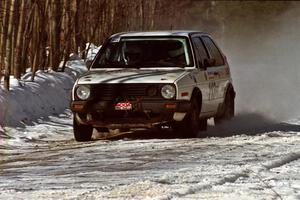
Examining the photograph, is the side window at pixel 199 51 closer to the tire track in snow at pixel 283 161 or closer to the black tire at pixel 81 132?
the black tire at pixel 81 132

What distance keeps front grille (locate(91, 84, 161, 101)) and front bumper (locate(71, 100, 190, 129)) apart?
0.09 metres

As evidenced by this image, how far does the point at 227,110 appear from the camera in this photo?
15086 millimetres

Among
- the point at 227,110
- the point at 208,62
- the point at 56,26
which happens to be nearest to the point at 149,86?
the point at 208,62

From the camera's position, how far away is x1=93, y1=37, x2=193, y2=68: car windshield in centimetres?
1335

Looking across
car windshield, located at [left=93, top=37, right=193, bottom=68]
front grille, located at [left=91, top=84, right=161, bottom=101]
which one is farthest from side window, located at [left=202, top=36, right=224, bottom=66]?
front grille, located at [left=91, top=84, right=161, bottom=101]

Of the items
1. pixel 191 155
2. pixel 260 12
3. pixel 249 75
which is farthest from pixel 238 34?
pixel 191 155

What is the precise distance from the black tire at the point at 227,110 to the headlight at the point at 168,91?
2.36m

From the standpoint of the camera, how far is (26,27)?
60.1ft

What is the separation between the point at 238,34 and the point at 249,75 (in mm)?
38932

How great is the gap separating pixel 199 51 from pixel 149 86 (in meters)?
1.72

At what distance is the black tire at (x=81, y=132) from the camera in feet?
42.3

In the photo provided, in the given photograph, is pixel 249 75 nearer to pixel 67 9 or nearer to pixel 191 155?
pixel 67 9

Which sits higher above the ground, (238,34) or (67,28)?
(67,28)

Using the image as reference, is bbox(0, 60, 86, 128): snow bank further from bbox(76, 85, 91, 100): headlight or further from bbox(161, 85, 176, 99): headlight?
bbox(161, 85, 176, 99): headlight
